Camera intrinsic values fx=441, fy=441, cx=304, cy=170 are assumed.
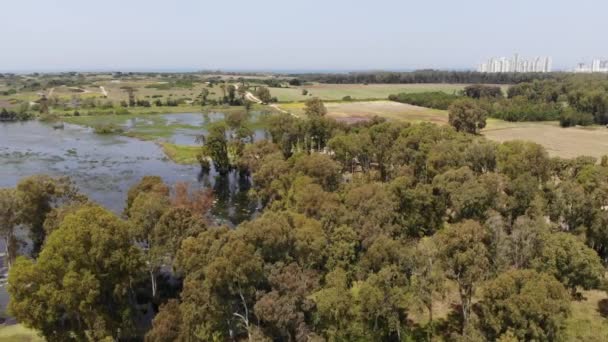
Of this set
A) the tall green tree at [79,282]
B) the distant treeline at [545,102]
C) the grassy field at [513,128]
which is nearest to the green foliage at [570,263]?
the tall green tree at [79,282]

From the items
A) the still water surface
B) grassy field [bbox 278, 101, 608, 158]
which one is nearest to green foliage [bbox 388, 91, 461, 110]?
grassy field [bbox 278, 101, 608, 158]

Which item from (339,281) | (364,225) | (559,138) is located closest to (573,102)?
(559,138)

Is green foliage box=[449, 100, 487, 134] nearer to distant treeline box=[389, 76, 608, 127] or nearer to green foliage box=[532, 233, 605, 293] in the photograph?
distant treeline box=[389, 76, 608, 127]

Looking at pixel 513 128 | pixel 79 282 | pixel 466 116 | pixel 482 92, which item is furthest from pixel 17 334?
pixel 482 92

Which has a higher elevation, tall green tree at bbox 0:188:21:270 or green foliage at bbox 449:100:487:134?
green foliage at bbox 449:100:487:134

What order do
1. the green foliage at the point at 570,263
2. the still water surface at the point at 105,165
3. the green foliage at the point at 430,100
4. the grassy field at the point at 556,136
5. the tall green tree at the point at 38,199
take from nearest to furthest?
the green foliage at the point at 570,263, the tall green tree at the point at 38,199, the still water surface at the point at 105,165, the grassy field at the point at 556,136, the green foliage at the point at 430,100

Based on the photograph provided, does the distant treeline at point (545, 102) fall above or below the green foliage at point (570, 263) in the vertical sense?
above

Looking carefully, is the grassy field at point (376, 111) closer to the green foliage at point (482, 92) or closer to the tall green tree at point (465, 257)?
the green foliage at point (482, 92)
